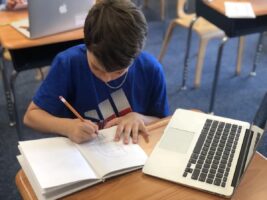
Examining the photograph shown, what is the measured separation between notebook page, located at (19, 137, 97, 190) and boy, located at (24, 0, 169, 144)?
0.05 meters

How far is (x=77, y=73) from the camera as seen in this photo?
1.18 metres

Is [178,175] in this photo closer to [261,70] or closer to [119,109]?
[119,109]

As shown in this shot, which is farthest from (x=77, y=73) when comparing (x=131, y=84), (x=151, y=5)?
(x=151, y=5)

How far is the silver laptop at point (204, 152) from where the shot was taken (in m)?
0.88

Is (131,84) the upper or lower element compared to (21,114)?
upper

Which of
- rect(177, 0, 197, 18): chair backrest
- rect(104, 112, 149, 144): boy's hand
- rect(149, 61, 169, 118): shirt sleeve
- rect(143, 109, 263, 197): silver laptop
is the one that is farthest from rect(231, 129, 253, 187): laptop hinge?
rect(177, 0, 197, 18): chair backrest

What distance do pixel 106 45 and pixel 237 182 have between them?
0.46 meters

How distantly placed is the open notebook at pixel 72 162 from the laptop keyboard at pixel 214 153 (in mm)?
133

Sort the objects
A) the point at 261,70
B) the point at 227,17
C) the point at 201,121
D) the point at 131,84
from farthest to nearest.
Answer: the point at 261,70, the point at 227,17, the point at 131,84, the point at 201,121

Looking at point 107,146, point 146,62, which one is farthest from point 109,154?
point 146,62

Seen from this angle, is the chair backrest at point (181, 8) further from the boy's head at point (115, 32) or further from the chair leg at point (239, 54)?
the boy's head at point (115, 32)

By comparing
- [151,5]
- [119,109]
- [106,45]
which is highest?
[106,45]

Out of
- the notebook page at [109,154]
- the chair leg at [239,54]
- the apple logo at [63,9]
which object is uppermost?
the apple logo at [63,9]

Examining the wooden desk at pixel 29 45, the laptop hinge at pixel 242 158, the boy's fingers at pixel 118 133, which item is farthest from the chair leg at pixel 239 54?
the boy's fingers at pixel 118 133
